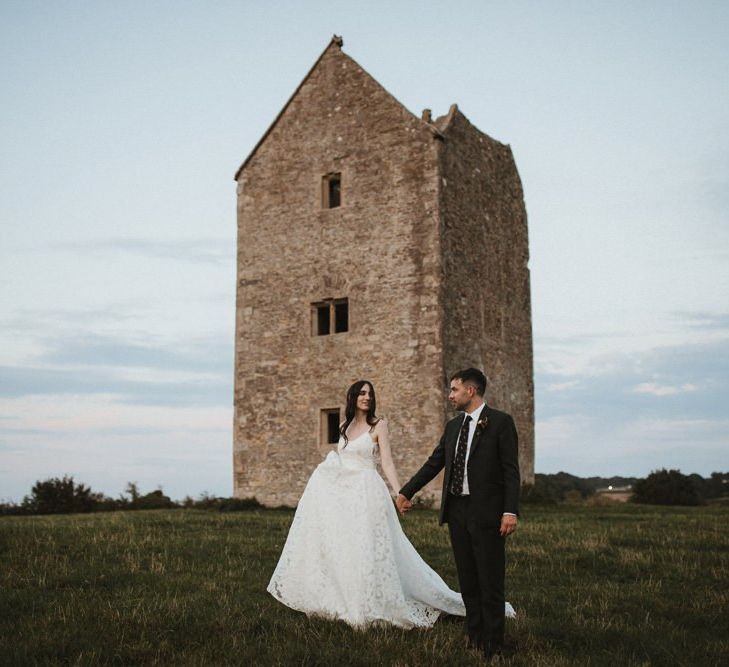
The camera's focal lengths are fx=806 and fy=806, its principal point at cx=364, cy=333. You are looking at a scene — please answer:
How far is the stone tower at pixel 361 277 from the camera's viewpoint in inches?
795

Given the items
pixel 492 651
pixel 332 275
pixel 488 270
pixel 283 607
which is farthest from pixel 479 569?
pixel 488 270

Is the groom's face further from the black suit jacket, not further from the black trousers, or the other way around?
the black trousers

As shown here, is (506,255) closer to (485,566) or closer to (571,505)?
(571,505)

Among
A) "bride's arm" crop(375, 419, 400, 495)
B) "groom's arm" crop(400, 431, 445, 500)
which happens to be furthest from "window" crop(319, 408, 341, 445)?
"groom's arm" crop(400, 431, 445, 500)

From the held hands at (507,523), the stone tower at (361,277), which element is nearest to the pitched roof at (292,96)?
the stone tower at (361,277)

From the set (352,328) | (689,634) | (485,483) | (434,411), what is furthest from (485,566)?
Answer: (352,328)

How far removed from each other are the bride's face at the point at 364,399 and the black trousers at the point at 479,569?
4.79 ft

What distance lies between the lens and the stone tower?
66.2ft

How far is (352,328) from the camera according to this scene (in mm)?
21031

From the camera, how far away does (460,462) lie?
6.18 meters

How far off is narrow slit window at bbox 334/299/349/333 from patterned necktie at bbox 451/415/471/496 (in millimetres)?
15511

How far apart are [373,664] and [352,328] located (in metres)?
15.8

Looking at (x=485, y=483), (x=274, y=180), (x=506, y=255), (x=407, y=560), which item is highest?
(x=274, y=180)

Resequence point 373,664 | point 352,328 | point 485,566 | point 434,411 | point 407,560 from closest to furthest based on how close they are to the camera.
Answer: point 373,664
point 485,566
point 407,560
point 434,411
point 352,328
